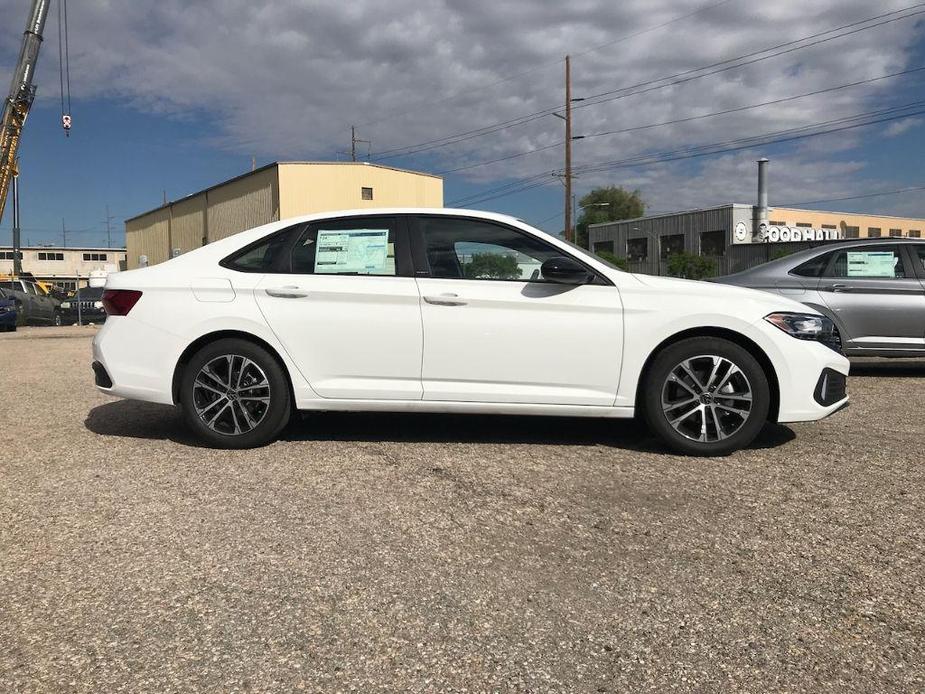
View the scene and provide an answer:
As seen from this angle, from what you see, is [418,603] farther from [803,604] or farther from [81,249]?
[81,249]

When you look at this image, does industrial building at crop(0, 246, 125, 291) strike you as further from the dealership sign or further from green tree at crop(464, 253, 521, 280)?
green tree at crop(464, 253, 521, 280)

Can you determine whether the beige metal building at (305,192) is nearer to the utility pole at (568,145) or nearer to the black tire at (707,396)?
the utility pole at (568,145)

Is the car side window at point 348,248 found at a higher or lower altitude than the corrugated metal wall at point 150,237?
lower

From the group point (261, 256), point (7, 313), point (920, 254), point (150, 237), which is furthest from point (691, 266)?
point (261, 256)

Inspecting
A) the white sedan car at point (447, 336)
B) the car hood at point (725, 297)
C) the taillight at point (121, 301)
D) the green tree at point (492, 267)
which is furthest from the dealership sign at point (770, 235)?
the taillight at point (121, 301)

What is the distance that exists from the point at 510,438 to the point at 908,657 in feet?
9.49

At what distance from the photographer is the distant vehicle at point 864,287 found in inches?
283

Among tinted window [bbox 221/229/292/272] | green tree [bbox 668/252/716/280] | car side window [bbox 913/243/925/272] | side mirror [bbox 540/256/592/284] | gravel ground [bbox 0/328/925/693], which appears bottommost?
gravel ground [bbox 0/328/925/693]

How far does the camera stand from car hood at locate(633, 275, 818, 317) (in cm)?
433

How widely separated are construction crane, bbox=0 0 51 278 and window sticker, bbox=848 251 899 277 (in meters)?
24.7

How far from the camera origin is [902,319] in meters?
7.18

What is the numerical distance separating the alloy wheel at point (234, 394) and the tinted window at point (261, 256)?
0.58 metres

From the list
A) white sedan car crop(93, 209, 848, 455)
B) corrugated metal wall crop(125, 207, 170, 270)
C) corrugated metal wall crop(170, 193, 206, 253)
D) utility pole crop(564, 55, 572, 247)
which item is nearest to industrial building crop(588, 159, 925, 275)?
utility pole crop(564, 55, 572, 247)

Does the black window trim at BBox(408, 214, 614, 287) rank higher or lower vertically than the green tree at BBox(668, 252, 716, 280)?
lower
